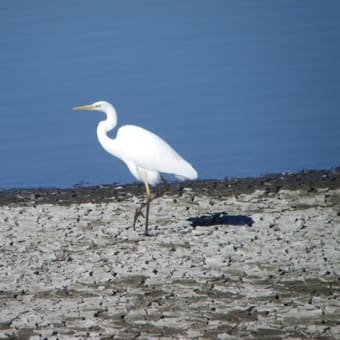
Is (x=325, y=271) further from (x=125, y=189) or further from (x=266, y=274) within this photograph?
(x=125, y=189)

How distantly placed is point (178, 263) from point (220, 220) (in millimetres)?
2012

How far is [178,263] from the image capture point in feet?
38.7

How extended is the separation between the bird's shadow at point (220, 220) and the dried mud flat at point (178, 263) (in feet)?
0.08

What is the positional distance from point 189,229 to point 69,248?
1.50 m

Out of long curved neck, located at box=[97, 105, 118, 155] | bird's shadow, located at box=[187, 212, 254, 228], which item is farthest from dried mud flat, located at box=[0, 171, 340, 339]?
long curved neck, located at box=[97, 105, 118, 155]

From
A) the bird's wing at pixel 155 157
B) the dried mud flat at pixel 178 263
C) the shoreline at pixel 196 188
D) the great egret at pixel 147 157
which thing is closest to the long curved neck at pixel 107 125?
the great egret at pixel 147 157

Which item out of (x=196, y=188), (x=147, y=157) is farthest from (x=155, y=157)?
(x=196, y=188)

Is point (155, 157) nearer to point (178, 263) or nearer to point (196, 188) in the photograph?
point (178, 263)

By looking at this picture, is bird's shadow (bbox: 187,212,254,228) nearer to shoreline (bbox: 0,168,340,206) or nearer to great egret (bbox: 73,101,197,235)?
great egret (bbox: 73,101,197,235)

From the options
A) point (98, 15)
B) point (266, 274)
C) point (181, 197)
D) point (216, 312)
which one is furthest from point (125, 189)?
point (98, 15)

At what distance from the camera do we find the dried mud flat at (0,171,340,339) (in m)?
9.94

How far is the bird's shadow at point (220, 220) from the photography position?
44.2 feet

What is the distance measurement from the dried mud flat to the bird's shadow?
0.02 meters

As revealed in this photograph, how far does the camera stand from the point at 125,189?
15898 millimetres
